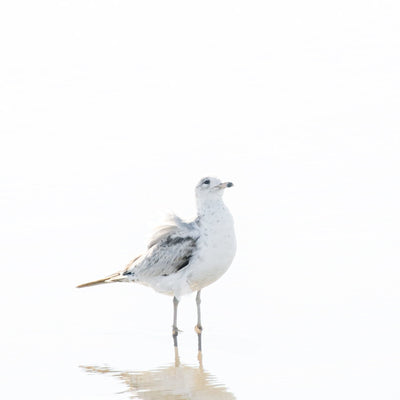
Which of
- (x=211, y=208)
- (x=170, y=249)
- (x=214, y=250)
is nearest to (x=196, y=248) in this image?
(x=214, y=250)

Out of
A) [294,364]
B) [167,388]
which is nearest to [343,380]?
[294,364]

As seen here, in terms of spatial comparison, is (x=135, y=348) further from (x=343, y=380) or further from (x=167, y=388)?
(x=343, y=380)

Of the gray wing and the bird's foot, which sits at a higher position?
the gray wing

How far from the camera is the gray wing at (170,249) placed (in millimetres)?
14977

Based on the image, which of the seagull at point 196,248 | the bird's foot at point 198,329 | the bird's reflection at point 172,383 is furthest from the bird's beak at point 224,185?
the bird's reflection at point 172,383

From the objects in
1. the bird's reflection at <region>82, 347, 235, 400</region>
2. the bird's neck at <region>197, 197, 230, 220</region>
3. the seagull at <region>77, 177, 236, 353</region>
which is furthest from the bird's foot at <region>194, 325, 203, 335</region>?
the bird's neck at <region>197, 197, 230, 220</region>

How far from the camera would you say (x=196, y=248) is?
14906 millimetres

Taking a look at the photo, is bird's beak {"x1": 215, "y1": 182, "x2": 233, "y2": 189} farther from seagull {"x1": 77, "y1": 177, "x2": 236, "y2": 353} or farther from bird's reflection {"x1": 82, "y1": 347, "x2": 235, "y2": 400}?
bird's reflection {"x1": 82, "y1": 347, "x2": 235, "y2": 400}

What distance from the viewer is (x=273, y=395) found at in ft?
42.3

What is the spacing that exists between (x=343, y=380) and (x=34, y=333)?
504 cm

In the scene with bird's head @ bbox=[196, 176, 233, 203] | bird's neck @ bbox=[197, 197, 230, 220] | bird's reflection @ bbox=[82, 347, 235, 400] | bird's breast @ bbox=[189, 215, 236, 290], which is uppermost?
bird's head @ bbox=[196, 176, 233, 203]

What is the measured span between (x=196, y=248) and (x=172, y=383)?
6.88 feet

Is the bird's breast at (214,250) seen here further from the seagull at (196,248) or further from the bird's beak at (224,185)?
the bird's beak at (224,185)

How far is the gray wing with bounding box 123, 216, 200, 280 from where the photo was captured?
14977mm
